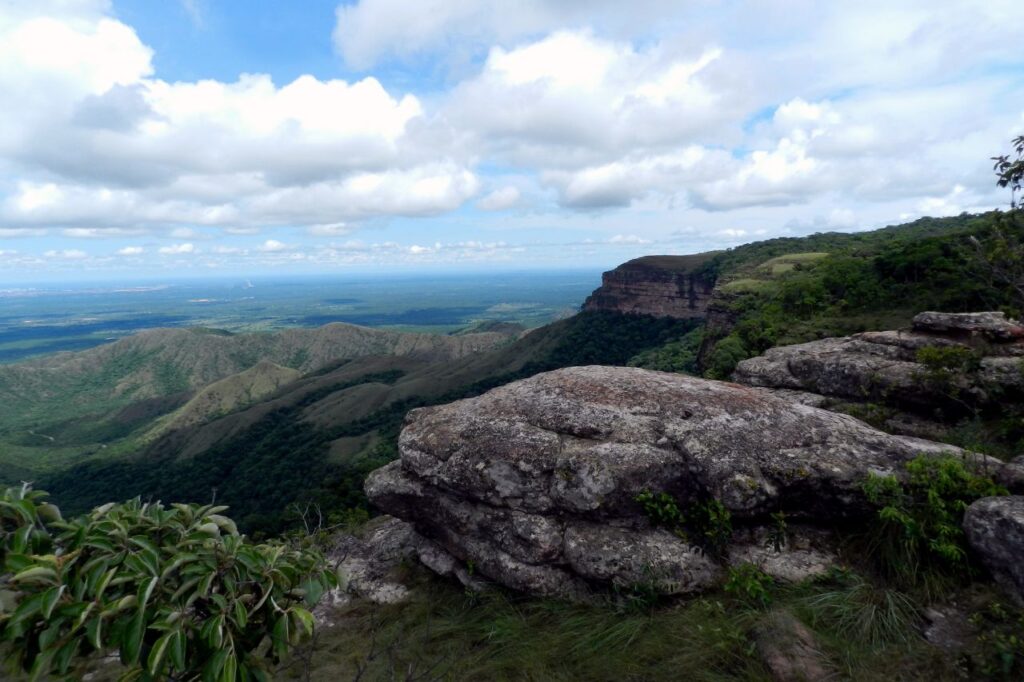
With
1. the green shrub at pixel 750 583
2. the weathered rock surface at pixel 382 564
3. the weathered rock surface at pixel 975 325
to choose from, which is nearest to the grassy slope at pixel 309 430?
the weathered rock surface at pixel 382 564

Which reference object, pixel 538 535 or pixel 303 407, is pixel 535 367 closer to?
pixel 303 407

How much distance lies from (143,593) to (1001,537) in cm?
860

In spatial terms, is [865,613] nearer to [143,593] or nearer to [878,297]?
[143,593]

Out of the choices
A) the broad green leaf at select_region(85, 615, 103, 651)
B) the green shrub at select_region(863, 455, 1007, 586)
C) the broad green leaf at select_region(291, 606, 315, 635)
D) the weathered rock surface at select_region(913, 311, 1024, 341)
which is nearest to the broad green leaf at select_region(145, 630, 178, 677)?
the broad green leaf at select_region(85, 615, 103, 651)

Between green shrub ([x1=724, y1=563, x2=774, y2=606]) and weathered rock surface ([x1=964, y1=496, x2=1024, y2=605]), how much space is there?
243 cm

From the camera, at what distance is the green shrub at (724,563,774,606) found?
6543mm

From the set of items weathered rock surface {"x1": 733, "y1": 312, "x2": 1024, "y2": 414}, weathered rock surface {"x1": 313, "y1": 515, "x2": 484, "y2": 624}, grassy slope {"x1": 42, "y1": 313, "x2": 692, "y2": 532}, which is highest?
weathered rock surface {"x1": 733, "y1": 312, "x2": 1024, "y2": 414}

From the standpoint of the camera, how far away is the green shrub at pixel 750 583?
6.54 meters

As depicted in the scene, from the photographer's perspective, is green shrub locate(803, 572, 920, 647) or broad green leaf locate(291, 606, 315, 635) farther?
green shrub locate(803, 572, 920, 647)

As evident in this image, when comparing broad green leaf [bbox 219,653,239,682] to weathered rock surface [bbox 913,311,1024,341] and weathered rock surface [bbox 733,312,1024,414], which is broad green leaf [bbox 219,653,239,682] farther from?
weathered rock surface [bbox 913,311,1024,341]

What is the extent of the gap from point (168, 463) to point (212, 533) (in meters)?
124

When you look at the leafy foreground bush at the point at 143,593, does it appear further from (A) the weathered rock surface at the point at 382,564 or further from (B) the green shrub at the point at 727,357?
(B) the green shrub at the point at 727,357

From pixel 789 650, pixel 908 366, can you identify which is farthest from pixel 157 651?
pixel 908 366

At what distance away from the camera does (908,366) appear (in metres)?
10.2
